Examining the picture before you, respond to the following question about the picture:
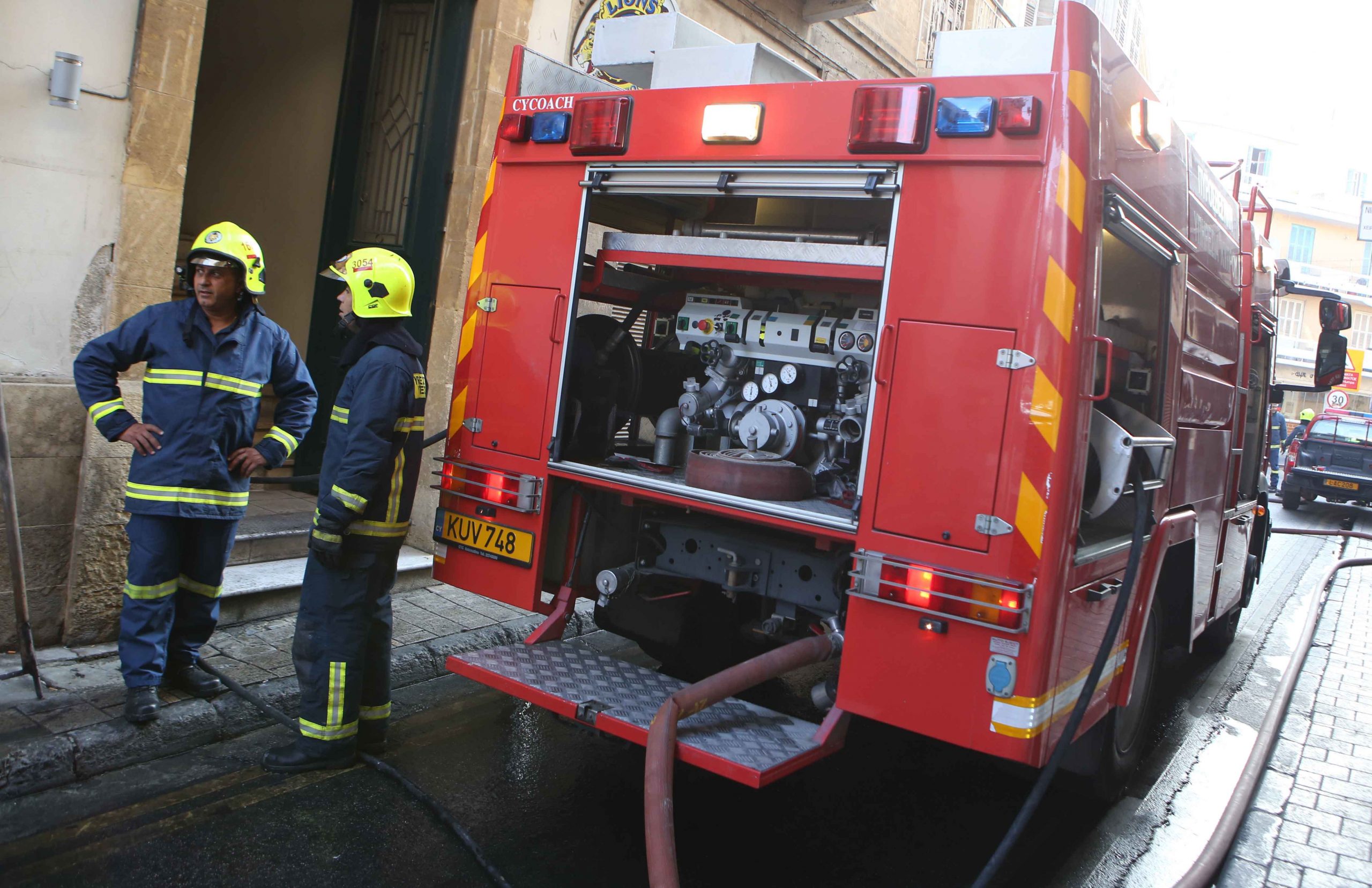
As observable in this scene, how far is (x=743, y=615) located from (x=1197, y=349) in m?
2.37

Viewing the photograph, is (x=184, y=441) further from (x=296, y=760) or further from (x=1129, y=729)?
(x=1129, y=729)

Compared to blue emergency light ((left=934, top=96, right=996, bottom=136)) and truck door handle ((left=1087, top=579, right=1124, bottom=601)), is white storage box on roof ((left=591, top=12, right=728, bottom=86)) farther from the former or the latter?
truck door handle ((left=1087, top=579, right=1124, bottom=601))

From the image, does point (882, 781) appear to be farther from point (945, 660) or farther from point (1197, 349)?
point (1197, 349)

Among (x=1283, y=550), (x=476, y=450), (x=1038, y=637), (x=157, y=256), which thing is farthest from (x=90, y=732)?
A: (x=1283, y=550)

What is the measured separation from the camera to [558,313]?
4.02 m

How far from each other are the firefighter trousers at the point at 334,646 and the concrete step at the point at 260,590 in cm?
103

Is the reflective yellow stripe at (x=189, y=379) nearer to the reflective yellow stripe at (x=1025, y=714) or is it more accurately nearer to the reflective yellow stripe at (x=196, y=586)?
the reflective yellow stripe at (x=196, y=586)

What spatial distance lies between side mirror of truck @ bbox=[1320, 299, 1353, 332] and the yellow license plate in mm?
5393

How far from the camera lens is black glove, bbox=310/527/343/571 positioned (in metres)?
3.69

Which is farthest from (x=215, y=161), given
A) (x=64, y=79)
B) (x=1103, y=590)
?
(x=1103, y=590)

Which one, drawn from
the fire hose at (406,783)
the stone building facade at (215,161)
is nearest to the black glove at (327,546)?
the fire hose at (406,783)

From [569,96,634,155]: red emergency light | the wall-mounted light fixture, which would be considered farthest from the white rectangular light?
the wall-mounted light fixture

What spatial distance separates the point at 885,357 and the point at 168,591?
296 centimetres

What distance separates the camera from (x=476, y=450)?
14.0ft
